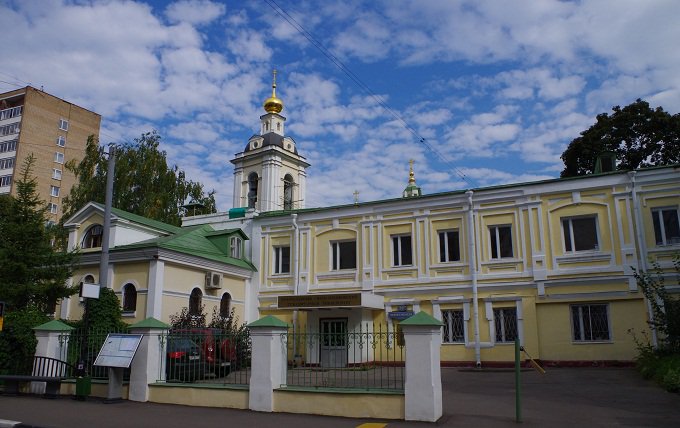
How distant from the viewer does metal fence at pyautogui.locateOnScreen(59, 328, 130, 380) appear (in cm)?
1408

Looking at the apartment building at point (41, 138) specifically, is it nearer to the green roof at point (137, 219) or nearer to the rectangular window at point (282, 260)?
the green roof at point (137, 219)

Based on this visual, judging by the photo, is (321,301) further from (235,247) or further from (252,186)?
(252,186)

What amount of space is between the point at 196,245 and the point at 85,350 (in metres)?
9.35

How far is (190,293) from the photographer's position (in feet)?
71.3

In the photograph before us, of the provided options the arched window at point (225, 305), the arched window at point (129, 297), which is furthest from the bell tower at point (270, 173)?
the arched window at point (129, 297)

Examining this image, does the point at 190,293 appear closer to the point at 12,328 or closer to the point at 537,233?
the point at 12,328

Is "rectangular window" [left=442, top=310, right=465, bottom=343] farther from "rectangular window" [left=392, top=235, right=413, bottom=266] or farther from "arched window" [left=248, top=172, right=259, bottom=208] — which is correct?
"arched window" [left=248, top=172, right=259, bottom=208]

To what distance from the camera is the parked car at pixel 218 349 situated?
1258cm

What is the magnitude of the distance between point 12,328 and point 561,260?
18.0 meters

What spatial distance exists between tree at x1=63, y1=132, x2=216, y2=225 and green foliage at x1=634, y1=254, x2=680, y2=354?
2795cm

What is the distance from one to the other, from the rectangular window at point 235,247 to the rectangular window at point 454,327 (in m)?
10.0

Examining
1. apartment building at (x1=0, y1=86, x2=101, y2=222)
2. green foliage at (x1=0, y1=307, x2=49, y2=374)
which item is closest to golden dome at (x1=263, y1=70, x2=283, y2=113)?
green foliage at (x1=0, y1=307, x2=49, y2=374)

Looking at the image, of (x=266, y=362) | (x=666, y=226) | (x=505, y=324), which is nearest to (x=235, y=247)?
(x=505, y=324)

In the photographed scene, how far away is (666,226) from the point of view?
61.7 ft
